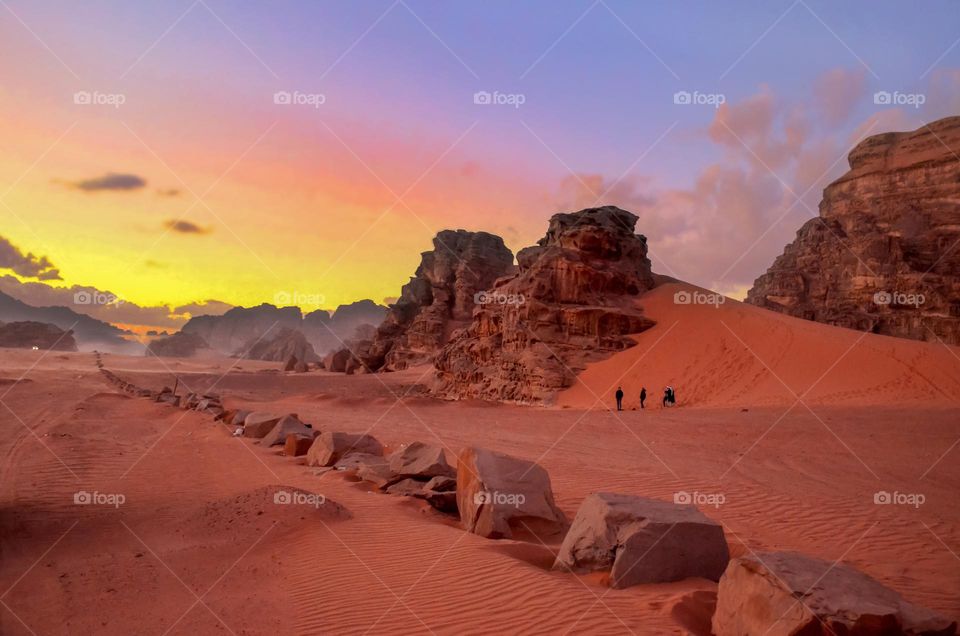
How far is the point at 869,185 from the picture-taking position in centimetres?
5962

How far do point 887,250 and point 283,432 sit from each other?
5251 centimetres

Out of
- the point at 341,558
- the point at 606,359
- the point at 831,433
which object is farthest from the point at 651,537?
the point at 606,359

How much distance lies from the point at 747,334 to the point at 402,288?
165ft

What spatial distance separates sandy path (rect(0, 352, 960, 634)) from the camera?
16.9 ft

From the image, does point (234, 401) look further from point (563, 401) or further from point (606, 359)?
point (606, 359)

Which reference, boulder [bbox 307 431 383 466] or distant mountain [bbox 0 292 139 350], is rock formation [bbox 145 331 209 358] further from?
boulder [bbox 307 431 383 466]

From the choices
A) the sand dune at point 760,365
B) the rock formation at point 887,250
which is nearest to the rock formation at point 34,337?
the sand dune at point 760,365

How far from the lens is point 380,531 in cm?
757

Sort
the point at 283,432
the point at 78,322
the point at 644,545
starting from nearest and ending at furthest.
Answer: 1. the point at 644,545
2. the point at 283,432
3. the point at 78,322

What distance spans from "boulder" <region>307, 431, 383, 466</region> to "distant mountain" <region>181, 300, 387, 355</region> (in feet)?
496

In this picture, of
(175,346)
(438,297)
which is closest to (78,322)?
(175,346)

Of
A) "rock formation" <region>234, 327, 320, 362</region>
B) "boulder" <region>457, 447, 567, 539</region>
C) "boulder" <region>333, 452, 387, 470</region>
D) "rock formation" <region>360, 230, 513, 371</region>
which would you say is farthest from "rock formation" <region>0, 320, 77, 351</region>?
"boulder" <region>457, 447, 567, 539</region>

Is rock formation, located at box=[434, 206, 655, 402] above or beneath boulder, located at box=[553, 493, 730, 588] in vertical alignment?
above

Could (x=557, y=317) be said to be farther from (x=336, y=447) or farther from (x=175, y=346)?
(x=175, y=346)
